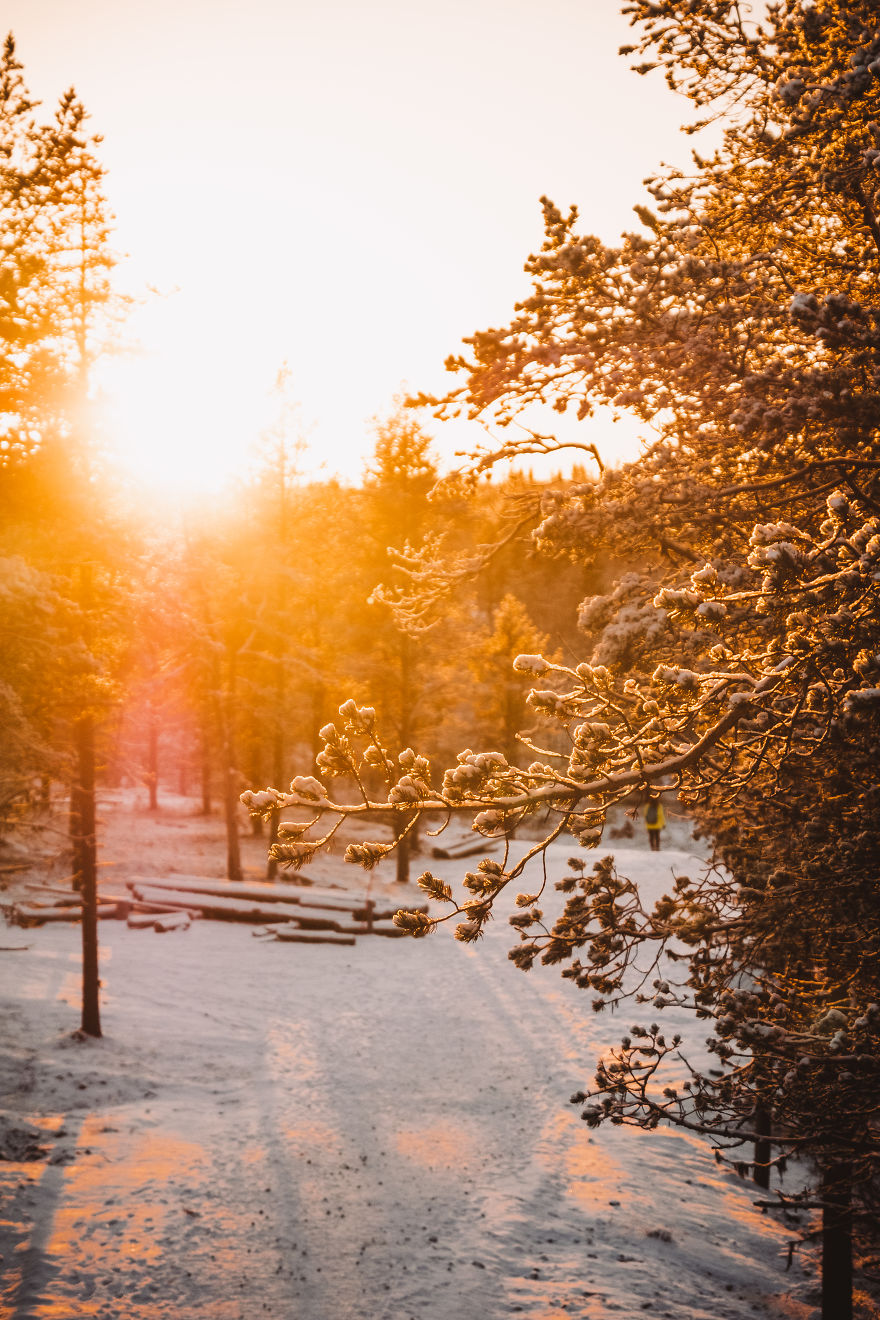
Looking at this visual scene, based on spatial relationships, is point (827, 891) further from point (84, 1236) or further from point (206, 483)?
point (206, 483)

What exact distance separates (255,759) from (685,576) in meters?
28.5

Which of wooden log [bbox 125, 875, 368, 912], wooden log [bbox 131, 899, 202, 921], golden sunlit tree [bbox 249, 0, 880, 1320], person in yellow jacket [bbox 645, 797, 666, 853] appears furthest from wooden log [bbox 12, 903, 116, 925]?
golden sunlit tree [bbox 249, 0, 880, 1320]

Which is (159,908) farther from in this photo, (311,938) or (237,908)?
(311,938)

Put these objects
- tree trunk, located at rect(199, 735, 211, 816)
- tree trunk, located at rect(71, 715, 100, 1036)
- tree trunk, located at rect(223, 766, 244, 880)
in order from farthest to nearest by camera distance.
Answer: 1. tree trunk, located at rect(199, 735, 211, 816)
2. tree trunk, located at rect(223, 766, 244, 880)
3. tree trunk, located at rect(71, 715, 100, 1036)

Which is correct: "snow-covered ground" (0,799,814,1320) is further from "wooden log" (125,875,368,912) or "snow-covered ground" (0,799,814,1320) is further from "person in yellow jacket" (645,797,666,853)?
"person in yellow jacket" (645,797,666,853)

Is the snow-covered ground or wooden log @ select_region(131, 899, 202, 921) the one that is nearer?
the snow-covered ground

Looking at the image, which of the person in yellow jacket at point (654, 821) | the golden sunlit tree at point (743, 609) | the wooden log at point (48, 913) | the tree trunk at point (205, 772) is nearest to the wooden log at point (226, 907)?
the wooden log at point (48, 913)

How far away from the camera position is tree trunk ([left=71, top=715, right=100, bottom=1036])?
542 inches

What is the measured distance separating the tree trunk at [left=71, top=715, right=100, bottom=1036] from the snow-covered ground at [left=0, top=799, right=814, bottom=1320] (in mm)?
564

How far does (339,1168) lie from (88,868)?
6081 millimetres

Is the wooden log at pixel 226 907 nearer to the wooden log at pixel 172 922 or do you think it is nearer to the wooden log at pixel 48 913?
the wooden log at pixel 172 922

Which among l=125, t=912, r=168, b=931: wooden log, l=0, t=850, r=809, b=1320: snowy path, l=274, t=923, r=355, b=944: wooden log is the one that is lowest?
l=0, t=850, r=809, b=1320: snowy path

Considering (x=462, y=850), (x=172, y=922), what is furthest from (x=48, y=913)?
(x=462, y=850)

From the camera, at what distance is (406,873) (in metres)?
26.9
